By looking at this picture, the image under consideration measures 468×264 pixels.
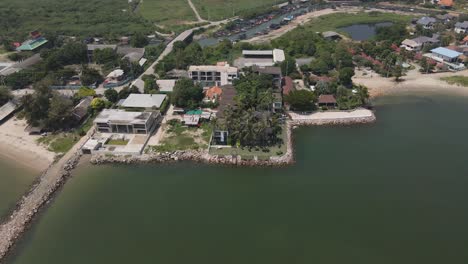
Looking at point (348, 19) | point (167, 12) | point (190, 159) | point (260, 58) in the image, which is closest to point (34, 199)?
point (190, 159)

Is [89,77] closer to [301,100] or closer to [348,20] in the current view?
[301,100]

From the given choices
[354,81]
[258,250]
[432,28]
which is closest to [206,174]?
[258,250]

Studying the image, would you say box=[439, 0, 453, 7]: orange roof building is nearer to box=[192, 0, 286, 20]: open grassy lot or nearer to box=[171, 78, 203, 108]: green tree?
box=[192, 0, 286, 20]: open grassy lot

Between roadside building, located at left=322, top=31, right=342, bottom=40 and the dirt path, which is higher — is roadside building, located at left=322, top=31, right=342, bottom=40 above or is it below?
below

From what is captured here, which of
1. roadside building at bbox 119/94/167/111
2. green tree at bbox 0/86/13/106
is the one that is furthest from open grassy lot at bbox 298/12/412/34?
green tree at bbox 0/86/13/106

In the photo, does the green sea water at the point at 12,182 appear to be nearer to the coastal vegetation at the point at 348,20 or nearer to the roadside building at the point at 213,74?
the roadside building at the point at 213,74

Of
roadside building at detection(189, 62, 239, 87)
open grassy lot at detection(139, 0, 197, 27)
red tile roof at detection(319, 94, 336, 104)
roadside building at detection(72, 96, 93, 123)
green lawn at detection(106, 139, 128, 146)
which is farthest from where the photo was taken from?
open grassy lot at detection(139, 0, 197, 27)
